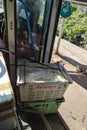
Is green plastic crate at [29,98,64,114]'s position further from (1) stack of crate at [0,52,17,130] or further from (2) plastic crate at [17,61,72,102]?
(1) stack of crate at [0,52,17,130]

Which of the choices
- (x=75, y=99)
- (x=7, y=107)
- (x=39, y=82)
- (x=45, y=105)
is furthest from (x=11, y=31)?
(x=75, y=99)

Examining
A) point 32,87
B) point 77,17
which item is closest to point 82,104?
point 32,87

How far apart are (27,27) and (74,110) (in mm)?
1246

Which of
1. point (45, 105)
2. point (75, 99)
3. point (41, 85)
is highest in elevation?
point (41, 85)

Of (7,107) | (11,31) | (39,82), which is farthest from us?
(11,31)

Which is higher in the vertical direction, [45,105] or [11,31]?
[11,31]

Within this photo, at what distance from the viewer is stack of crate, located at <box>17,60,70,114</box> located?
1926 mm

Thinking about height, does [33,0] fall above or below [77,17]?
above

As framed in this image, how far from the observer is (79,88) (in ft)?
9.93

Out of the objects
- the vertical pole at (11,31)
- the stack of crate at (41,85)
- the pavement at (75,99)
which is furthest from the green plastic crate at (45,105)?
the vertical pole at (11,31)

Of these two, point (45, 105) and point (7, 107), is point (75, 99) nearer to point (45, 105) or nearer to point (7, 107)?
point (45, 105)

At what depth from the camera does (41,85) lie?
6.30ft

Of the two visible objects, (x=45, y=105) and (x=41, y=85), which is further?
(x=45, y=105)

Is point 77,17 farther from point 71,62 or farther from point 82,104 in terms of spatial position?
point 82,104
